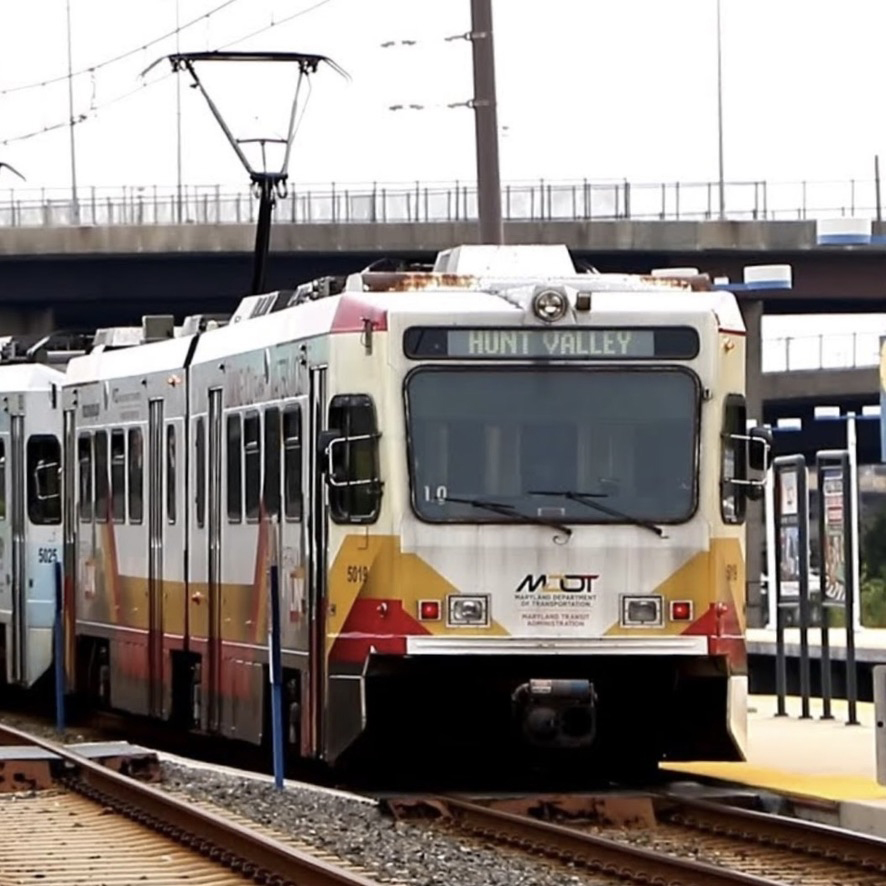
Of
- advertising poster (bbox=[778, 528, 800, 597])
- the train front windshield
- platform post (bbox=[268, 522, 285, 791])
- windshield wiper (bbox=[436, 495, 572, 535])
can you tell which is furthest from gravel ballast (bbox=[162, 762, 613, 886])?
advertising poster (bbox=[778, 528, 800, 597])

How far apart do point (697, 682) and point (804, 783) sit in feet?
3.80

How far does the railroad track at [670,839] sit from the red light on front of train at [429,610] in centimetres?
107

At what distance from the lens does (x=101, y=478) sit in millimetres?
25516

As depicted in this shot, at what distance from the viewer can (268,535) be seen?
19.8 m

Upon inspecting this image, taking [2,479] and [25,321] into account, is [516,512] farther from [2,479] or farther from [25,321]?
[25,321]

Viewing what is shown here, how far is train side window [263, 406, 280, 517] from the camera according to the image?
19625mm

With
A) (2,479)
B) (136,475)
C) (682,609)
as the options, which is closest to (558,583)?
(682,609)

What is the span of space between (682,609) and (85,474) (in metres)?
9.23

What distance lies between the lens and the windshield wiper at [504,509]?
18047mm

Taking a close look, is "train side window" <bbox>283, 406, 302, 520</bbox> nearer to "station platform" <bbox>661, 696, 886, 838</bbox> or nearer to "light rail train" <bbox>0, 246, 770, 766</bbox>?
"light rail train" <bbox>0, 246, 770, 766</bbox>

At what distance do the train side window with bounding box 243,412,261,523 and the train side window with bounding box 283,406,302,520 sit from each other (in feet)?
2.56

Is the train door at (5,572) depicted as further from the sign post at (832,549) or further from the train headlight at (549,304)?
the train headlight at (549,304)

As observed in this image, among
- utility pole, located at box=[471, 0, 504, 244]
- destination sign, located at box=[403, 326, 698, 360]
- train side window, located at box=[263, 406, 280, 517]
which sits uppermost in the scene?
utility pole, located at box=[471, 0, 504, 244]

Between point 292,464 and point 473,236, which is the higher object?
point 473,236
